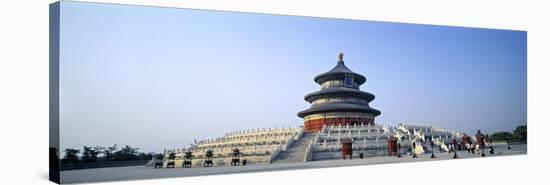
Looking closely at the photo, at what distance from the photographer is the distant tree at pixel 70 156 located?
10906 mm

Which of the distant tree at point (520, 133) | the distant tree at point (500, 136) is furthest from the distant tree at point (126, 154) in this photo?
the distant tree at point (520, 133)

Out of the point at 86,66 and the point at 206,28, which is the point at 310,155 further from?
the point at 86,66

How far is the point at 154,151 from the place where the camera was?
473 inches

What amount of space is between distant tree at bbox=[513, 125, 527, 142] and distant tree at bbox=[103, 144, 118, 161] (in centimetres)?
931

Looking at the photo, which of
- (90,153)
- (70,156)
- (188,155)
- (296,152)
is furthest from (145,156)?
(296,152)

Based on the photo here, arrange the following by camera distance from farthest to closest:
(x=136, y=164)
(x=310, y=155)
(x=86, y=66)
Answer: (x=310, y=155) → (x=136, y=164) → (x=86, y=66)

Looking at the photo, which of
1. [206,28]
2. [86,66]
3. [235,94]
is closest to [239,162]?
[235,94]

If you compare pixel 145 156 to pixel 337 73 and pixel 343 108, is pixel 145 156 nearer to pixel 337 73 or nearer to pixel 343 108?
pixel 337 73

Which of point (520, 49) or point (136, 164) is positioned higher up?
point (520, 49)

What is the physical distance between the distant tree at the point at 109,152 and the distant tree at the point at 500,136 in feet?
28.3

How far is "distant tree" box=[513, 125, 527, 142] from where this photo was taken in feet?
53.0

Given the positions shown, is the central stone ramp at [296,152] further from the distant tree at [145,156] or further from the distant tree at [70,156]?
the distant tree at [70,156]

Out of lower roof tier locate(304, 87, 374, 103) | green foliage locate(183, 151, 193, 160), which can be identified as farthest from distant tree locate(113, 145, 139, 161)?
lower roof tier locate(304, 87, 374, 103)

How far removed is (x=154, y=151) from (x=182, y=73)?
141 cm
